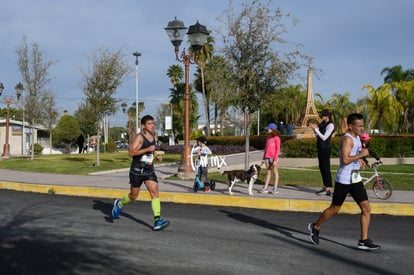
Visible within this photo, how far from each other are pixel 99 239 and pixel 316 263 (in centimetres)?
288

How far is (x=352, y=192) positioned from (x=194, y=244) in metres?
2.11

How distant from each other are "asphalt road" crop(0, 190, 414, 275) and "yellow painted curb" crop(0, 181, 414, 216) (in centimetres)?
35

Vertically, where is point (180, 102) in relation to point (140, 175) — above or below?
above

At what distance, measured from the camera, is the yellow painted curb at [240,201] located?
26.8ft

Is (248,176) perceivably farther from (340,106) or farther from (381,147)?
(340,106)

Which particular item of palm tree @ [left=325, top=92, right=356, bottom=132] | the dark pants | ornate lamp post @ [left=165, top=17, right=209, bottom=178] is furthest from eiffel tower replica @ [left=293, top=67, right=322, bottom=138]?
palm tree @ [left=325, top=92, right=356, bottom=132]

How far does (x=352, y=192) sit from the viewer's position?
17.7 feet

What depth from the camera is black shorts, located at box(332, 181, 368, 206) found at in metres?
5.33

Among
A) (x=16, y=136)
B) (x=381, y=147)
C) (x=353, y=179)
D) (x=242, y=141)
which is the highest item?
(x=16, y=136)

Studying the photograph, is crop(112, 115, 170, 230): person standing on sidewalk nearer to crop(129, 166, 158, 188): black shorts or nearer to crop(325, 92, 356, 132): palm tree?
crop(129, 166, 158, 188): black shorts

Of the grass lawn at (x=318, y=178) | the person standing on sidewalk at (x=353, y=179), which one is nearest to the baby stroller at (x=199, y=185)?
the grass lawn at (x=318, y=178)

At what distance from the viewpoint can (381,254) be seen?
512 cm

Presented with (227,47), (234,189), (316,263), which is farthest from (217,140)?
(316,263)

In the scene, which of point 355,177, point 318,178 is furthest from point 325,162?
point 355,177
